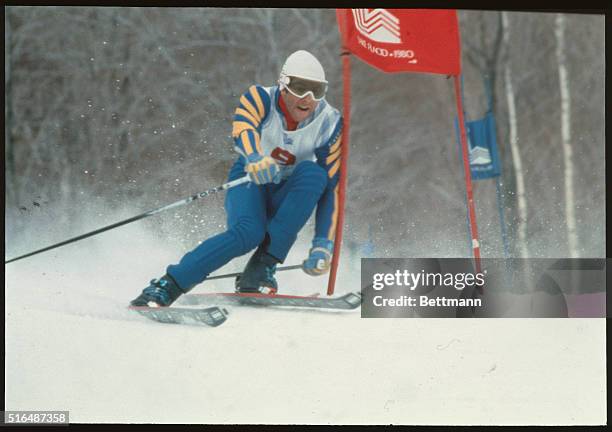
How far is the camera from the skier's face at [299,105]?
4348 mm

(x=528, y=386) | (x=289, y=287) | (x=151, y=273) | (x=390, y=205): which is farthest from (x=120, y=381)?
(x=528, y=386)

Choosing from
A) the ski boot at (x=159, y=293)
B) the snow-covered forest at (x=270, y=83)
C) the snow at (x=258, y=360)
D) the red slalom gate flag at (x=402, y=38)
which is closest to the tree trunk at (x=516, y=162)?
the snow-covered forest at (x=270, y=83)

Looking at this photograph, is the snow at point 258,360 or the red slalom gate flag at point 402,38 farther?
the red slalom gate flag at point 402,38

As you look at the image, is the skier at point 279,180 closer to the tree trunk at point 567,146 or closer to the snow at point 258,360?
the snow at point 258,360

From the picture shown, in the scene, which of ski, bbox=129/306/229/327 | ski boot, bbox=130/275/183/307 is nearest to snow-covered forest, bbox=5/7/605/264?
ski boot, bbox=130/275/183/307

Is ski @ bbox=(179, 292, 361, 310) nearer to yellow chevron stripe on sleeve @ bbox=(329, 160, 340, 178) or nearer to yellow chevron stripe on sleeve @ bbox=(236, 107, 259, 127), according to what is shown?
yellow chevron stripe on sleeve @ bbox=(329, 160, 340, 178)

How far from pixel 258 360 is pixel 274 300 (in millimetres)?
339

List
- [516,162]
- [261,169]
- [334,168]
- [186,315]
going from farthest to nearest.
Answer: [516,162] < [334,168] < [261,169] < [186,315]

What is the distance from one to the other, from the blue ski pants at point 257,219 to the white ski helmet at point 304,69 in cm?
47

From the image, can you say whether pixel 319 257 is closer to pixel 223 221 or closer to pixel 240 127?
pixel 223 221

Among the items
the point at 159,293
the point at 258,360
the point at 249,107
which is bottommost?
the point at 258,360

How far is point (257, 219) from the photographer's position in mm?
4344

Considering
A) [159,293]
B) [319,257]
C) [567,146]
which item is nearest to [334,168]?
[319,257]

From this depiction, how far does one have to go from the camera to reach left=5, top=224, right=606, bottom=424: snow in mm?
4148
